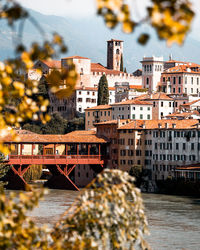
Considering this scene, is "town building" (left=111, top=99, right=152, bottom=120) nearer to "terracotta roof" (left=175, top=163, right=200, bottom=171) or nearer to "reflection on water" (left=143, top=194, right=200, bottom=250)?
"terracotta roof" (left=175, top=163, right=200, bottom=171)

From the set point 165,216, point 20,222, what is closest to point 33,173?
point 165,216

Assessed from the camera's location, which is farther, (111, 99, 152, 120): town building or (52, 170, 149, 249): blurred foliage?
(111, 99, 152, 120): town building

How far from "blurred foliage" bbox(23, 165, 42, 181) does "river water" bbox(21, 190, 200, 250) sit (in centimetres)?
1018

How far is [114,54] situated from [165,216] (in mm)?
104856

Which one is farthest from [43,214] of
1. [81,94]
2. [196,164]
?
[81,94]

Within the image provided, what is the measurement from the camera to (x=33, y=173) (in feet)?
243

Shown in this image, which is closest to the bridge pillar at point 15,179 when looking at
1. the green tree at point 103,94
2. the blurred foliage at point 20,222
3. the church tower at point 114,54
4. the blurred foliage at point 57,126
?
the blurred foliage at point 57,126

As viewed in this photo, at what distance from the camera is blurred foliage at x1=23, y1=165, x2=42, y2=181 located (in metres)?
73.1

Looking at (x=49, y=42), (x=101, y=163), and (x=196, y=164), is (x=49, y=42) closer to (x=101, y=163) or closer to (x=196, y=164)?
(x=196, y=164)

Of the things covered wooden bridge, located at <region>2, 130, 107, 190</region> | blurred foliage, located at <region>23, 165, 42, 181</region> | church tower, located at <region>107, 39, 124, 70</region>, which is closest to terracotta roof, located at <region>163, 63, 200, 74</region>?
church tower, located at <region>107, 39, 124, 70</region>

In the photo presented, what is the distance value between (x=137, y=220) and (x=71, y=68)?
3276 mm

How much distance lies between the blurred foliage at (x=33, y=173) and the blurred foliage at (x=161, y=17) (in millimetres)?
67513

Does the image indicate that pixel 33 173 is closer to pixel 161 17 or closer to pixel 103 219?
pixel 103 219

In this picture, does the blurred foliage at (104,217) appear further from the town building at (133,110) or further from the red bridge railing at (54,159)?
the town building at (133,110)
